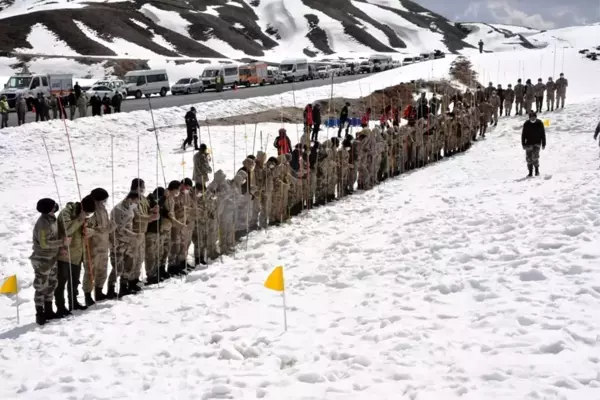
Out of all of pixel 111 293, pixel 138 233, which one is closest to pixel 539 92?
pixel 138 233

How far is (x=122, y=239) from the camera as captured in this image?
28.5 ft

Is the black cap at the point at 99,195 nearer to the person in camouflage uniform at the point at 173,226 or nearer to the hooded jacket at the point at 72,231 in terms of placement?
the hooded jacket at the point at 72,231

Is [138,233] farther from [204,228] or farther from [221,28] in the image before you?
[221,28]

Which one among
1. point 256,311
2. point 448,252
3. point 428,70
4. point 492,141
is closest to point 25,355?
point 256,311

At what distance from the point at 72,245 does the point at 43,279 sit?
56 centimetres

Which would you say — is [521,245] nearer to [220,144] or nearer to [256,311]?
[256,311]

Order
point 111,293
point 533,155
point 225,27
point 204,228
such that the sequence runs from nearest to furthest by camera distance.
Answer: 1. point 111,293
2. point 204,228
3. point 533,155
4. point 225,27

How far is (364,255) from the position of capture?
9.51 m

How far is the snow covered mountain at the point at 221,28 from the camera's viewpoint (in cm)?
7594

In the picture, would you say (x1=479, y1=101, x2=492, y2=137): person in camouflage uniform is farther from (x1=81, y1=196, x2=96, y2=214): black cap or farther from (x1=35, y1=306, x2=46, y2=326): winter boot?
(x1=35, y1=306, x2=46, y2=326): winter boot

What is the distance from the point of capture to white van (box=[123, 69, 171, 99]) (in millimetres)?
39188

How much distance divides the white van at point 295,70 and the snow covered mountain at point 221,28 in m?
28.2

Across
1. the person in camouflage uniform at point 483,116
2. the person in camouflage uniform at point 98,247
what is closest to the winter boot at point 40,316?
the person in camouflage uniform at point 98,247

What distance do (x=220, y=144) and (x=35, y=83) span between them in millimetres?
18262
